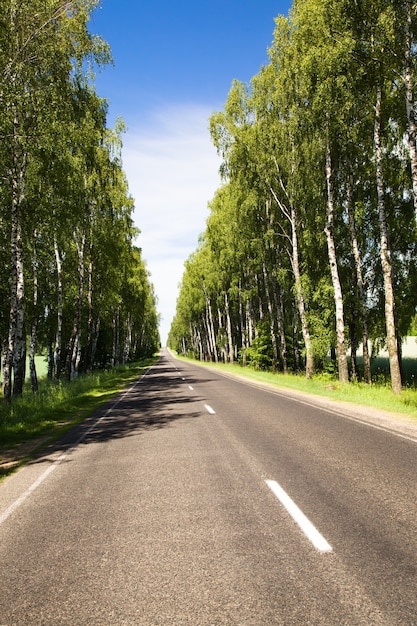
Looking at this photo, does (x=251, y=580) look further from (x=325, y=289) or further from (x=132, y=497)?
(x=325, y=289)

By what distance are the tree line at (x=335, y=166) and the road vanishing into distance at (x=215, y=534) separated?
10.4m

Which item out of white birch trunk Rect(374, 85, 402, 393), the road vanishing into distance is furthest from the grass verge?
white birch trunk Rect(374, 85, 402, 393)

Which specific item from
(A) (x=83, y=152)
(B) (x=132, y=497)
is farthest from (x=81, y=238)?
(B) (x=132, y=497)

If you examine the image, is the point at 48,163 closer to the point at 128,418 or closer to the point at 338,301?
the point at 128,418

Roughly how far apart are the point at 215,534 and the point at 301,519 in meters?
0.91

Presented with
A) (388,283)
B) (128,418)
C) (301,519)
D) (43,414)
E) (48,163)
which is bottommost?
(128,418)

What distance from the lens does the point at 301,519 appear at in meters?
4.29

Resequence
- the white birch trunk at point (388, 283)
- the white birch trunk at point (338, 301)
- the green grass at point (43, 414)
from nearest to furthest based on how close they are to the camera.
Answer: the green grass at point (43, 414) < the white birch trunk at point (388, 283) < the white birch trunk at point (338, 301)

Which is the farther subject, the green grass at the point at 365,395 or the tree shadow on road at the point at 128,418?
the green grass at the point at 365,395

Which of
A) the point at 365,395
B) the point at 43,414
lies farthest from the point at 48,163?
the point at 365,395

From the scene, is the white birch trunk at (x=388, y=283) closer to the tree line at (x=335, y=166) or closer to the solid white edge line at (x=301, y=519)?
the tree line at (x=335, y=166)

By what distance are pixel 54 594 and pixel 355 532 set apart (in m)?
2.67

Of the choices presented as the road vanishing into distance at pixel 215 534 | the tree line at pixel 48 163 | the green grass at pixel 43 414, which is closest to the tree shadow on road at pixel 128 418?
the green grass at pixel 43 414

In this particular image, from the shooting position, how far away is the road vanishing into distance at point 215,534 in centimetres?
290
